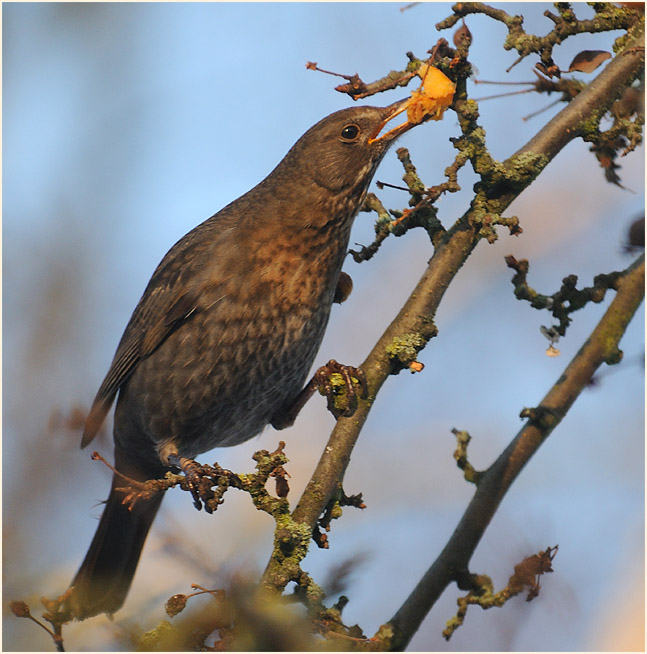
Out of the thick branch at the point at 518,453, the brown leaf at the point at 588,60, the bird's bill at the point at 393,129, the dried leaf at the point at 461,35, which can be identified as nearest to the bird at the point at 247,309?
the bird's bill at the point at 393,129

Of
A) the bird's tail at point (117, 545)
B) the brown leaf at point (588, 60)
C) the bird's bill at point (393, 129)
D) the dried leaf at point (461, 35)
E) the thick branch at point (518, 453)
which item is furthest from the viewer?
the bird's tail at point (117, 545)

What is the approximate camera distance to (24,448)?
4.57 meters

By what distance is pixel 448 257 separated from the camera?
3232 millimetres

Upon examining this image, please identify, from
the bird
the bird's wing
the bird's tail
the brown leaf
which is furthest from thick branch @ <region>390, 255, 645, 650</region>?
the bird's tail

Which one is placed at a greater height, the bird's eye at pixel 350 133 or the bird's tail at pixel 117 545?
the bird's eye at pixel 350 133

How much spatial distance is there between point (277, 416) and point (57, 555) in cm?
146

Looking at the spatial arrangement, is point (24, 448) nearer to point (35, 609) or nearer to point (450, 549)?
point (35, 609)

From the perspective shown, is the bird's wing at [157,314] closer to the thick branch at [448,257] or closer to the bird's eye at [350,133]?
the bird's eye at [350,133]

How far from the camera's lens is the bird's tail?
4762 millimetres

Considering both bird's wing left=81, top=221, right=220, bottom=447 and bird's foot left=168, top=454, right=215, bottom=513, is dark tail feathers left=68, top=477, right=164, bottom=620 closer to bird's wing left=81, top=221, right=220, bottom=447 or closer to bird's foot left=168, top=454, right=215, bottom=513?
bird's wing left=81, top=221, right=220, bottom=447

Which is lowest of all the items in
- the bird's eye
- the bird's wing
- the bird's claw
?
the bird's claw

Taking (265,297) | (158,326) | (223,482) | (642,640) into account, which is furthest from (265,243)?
(642,640)

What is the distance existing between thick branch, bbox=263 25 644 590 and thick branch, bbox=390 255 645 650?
46cm

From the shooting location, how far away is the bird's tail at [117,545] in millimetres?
4762
